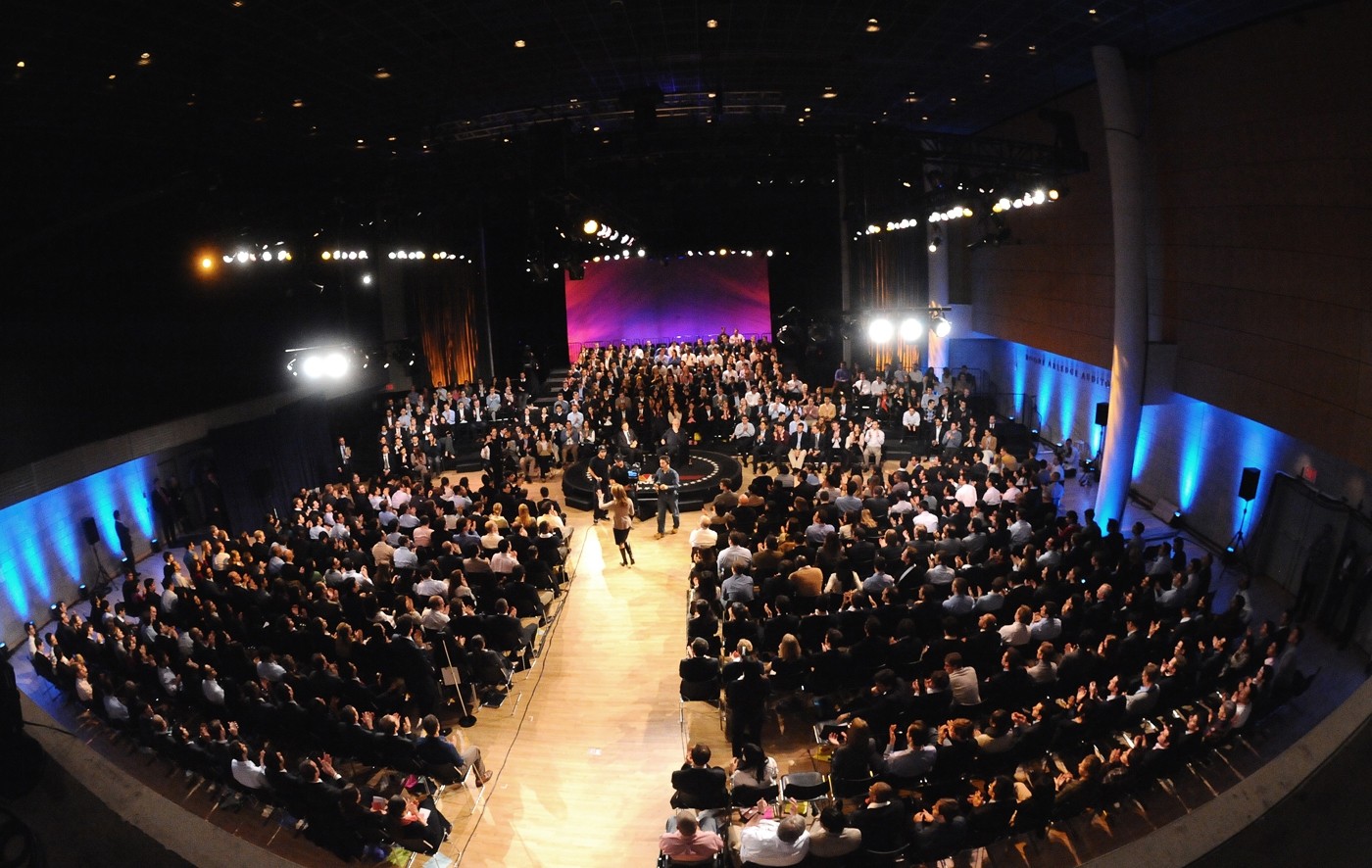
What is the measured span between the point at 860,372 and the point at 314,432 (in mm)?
12661

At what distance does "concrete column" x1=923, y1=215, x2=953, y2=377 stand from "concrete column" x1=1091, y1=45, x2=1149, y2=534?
8588mm

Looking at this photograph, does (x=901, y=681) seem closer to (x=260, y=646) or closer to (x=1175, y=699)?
(x=1175, y=699)

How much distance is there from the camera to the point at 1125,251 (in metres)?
10.5

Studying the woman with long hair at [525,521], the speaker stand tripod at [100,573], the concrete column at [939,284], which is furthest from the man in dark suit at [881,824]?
the concrete column at [939,284]

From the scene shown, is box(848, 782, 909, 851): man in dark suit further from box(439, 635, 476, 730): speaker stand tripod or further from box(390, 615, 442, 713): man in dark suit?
box(390, 615, 442, 713): man in dark suit

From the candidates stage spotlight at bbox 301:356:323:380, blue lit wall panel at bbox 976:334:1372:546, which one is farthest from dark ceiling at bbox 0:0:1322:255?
blue lit wall panel at bbox 976:334:1372:546

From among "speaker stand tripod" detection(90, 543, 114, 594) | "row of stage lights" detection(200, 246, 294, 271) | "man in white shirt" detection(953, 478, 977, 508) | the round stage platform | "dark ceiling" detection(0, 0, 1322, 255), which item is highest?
"dark ceiling" detection(0, 0, 1322, 255)

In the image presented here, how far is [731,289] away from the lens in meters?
25.3

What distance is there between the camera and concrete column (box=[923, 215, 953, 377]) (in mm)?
19984

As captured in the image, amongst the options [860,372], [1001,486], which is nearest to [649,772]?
[1001,486]

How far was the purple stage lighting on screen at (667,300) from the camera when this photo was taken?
25234mm

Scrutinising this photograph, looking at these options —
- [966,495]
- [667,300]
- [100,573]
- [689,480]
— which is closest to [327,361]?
[100,573]

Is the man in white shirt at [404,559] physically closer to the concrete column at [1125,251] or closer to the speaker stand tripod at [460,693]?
the speaker stand tripod at [460,693]

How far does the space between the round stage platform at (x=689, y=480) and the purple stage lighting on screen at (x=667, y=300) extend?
10202 mm
